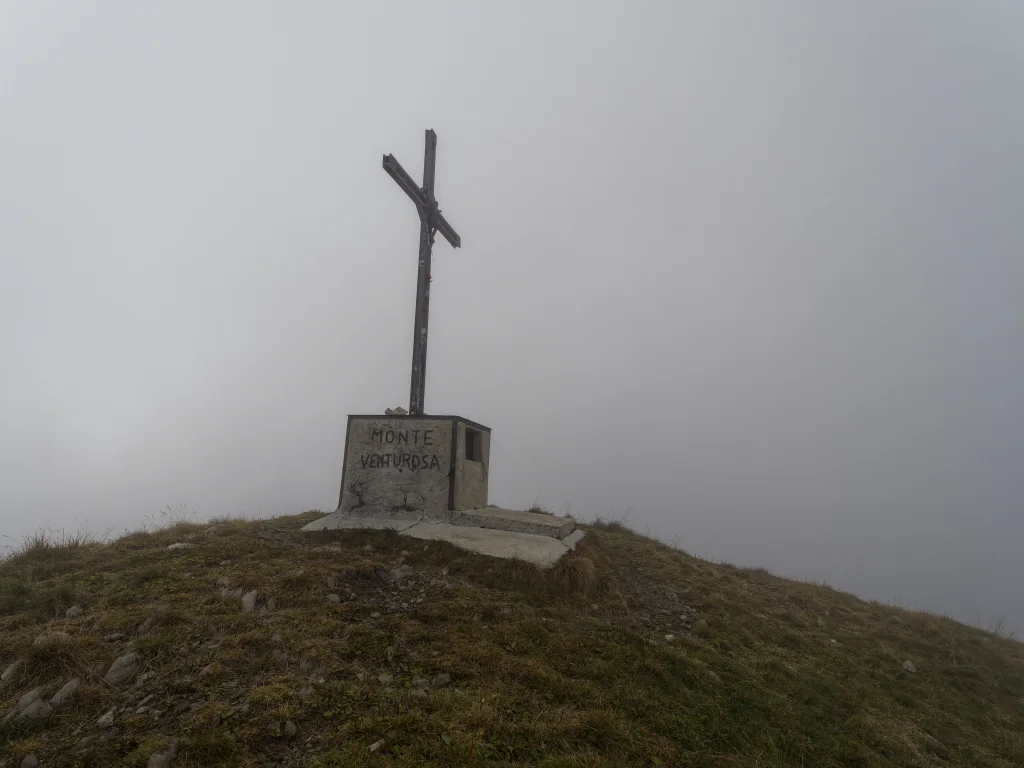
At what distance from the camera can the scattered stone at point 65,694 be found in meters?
4.23

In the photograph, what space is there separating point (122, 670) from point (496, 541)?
5440 millimetres

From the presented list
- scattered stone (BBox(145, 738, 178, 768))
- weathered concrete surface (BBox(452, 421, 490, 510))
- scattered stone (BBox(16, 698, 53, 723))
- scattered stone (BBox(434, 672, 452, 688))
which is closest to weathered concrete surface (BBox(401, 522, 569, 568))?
weathered concrete surface (BBox(452, 421, 490, 510))

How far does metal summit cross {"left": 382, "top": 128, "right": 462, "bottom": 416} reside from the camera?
11.2 metres

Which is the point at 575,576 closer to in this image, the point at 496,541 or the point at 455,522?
the point at 496,541

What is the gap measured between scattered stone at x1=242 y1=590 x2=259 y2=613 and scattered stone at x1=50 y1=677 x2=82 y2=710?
5.41 ft

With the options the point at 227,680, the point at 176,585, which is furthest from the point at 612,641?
the point at 176,585

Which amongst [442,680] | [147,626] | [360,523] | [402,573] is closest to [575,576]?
[402,573]

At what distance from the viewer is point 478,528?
388 inches

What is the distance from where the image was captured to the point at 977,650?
10164 millimetres

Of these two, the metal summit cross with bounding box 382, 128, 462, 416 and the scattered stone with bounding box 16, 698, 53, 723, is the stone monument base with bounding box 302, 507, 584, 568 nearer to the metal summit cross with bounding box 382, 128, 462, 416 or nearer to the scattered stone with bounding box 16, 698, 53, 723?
the metal summit cross with bounding box 382, 128, 462, 416

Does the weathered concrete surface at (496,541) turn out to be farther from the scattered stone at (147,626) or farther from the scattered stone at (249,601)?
the scattered stone at (147,626)

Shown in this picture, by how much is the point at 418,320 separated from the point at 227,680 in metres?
7.92

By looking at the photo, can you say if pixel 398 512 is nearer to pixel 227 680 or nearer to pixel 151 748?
pixel 227 680

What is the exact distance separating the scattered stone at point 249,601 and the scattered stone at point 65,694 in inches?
64.9
